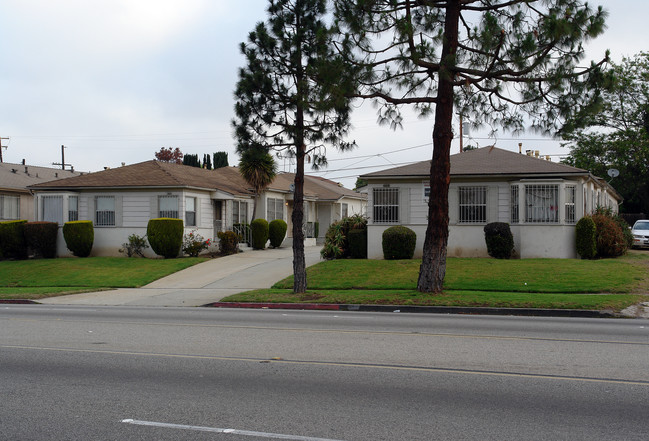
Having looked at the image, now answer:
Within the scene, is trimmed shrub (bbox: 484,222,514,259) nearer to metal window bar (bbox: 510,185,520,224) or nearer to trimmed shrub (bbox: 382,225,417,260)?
metal window bar (bbox: 510,185,520,224)

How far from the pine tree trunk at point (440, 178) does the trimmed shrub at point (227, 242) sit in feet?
51.4

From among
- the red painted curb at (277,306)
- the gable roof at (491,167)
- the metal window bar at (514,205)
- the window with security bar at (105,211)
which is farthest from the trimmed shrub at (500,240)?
the window with security bar at (105,211)

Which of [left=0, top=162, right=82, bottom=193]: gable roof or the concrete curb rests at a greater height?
[left=0, top=162, right=82, bottom=193]: gable roof

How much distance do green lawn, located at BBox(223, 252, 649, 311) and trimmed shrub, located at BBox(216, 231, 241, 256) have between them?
8.13 metres

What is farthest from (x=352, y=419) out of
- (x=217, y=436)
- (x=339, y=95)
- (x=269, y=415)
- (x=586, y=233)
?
(x=586, y=233)

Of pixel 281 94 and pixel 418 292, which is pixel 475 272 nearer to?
pixel 418 292

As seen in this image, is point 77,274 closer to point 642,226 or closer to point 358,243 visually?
point 358,243

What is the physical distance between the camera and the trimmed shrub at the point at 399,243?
2612cm

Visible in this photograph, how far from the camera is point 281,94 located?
18797 mm

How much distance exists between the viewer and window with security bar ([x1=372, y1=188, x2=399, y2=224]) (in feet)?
91.0

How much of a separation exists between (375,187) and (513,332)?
16313 millimetres

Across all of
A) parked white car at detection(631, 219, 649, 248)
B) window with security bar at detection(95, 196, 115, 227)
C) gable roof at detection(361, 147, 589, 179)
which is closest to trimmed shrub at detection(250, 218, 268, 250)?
window with security bar at detection(95, 196, 115, 227)

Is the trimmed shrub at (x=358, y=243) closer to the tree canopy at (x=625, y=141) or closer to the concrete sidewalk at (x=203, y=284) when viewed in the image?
the concrete sidewalk at (x=203, y=284)

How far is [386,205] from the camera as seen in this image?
91.2 ft
